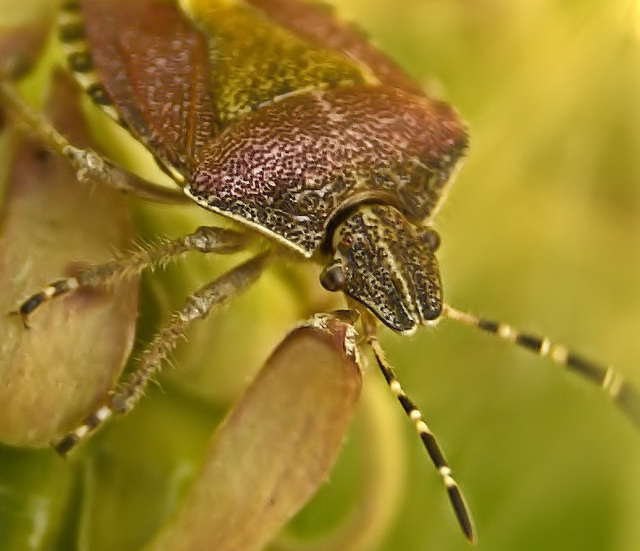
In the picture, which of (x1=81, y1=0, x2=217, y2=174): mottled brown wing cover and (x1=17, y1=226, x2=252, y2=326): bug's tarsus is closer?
(x1=17, y1=226, x2=252, y2=326): bug's tarsus

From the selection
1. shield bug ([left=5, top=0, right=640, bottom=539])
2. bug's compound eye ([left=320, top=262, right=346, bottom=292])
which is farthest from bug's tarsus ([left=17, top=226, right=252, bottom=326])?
bug's compound eye ([left=320, top=262, right=346, bottom=292])

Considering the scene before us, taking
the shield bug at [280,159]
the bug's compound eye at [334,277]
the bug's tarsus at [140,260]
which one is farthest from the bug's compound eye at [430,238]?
the bug's tarsus at [140,260]

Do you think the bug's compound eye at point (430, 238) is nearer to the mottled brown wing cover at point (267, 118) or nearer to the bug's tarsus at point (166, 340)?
the mottled brown wing cover at point (267, 118)

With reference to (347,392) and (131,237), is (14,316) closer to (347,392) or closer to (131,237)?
(131,237)

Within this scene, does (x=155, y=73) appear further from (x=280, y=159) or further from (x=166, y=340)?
(x=166, y=340)

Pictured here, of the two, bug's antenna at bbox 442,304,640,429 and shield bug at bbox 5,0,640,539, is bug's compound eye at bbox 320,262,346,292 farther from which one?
bug's antenna at bbox 442,304,640,429

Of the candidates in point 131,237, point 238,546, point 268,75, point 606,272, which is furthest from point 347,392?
point 606,272

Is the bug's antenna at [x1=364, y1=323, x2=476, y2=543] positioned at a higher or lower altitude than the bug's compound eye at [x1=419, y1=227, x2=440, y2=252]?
lower

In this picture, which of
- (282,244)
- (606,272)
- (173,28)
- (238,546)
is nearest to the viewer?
(238,546)
